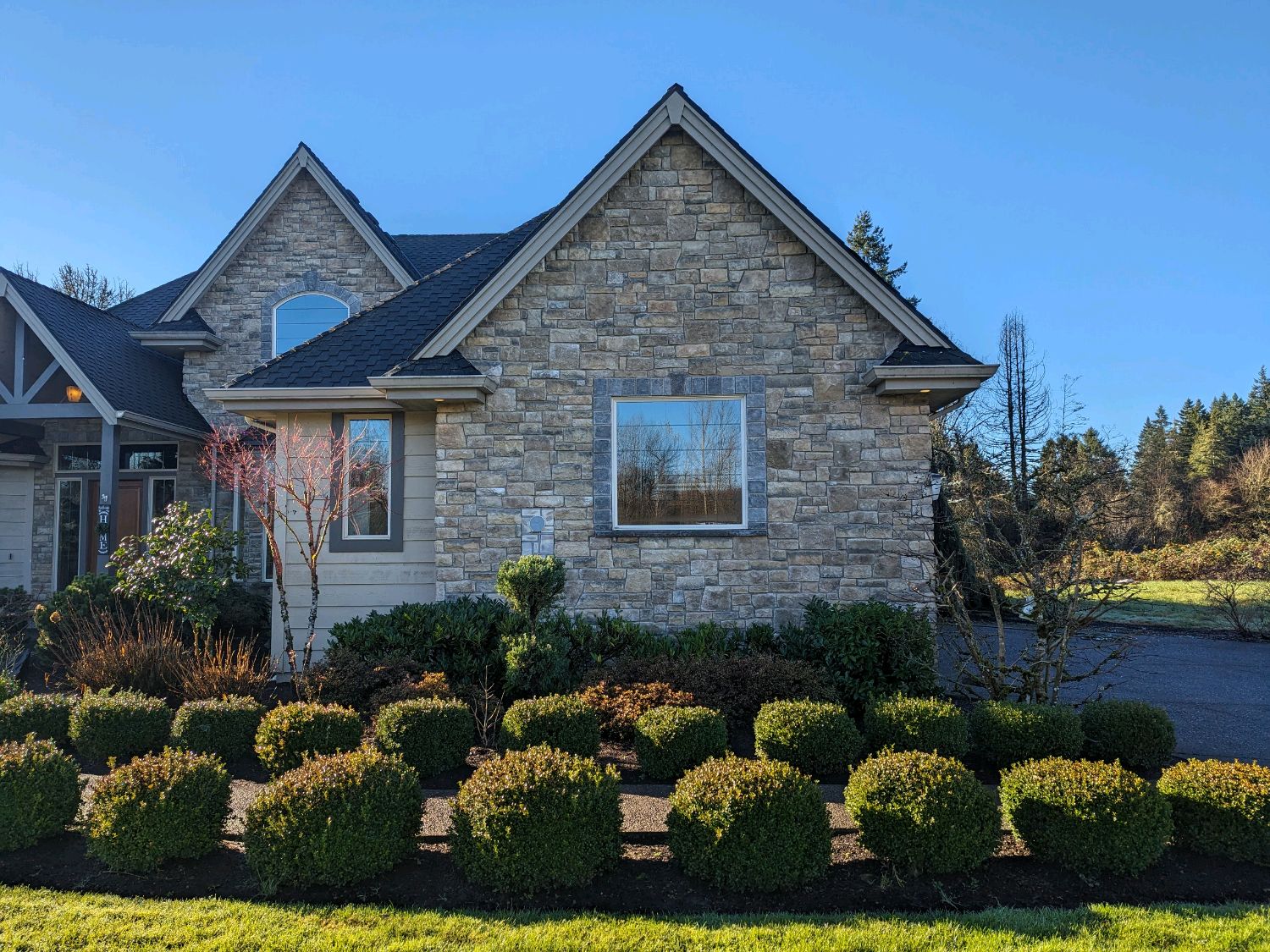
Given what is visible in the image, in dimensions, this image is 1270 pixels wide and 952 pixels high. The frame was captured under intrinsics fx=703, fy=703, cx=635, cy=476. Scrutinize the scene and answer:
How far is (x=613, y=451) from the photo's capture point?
8586 mm

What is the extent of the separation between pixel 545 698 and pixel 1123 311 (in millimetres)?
16273

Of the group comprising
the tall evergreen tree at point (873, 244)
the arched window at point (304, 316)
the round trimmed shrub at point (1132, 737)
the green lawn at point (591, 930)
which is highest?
the tall evergreen tree at point (873, 244)

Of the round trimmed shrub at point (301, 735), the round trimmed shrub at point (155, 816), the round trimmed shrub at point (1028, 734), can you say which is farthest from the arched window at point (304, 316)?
the round trimmed shrub at point (1028, 734)

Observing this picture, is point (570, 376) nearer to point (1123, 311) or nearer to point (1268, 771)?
point (1268, 771)

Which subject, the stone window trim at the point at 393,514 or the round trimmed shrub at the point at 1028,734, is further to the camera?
the stone window trim at the point at 393,514

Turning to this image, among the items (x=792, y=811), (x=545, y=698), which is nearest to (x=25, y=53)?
(x=545, y=698)

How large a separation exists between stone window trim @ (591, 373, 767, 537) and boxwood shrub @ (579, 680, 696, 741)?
2379mm

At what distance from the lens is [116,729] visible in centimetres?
574

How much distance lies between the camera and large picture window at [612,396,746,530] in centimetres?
852

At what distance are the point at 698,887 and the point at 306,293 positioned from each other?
13.4 metres

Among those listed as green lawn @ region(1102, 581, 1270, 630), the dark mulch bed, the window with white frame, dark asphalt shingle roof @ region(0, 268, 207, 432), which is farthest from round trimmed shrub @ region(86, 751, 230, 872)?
green lawn @ region(1102, 581, 1270, 630)

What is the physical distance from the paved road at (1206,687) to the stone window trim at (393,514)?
665 centimetres

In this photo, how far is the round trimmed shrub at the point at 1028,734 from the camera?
18.4 ft

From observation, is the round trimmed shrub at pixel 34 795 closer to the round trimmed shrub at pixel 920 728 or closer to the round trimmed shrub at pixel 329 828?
the round trimmed shrub at pixel 329 828
